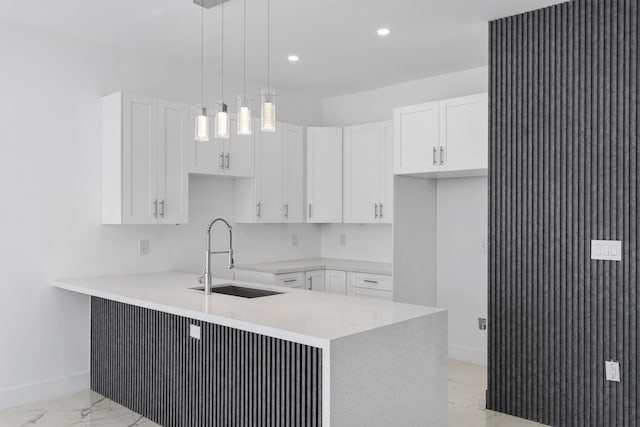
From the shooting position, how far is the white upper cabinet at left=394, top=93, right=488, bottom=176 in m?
3.84

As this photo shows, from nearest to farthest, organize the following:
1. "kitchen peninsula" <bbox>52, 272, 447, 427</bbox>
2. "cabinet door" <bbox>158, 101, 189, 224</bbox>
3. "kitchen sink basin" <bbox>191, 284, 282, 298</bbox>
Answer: "kitchen peninsula" <bbox>52, 272, 447, 427</bbox> → "kitchen sink basin" <bbox>191, 284, 282, 298</bbox> → "cabinet door" <bbox>158, 101, 189, 224</bbox>

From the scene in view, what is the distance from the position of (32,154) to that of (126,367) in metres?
1.66

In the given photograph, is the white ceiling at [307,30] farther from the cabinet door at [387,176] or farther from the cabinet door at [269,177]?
the cabinet door at [269,177]

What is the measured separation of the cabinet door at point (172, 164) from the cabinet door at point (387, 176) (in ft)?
5.97

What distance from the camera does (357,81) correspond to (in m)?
5.05

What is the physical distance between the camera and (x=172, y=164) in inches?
162

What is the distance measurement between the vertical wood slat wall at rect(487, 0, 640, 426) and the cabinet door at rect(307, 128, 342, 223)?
1.97m

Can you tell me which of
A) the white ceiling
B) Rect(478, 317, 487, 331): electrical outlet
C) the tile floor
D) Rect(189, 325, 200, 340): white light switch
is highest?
the white ceiling

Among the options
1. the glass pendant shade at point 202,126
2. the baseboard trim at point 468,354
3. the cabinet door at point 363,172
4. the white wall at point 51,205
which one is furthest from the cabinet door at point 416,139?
the white wall at point 51,205

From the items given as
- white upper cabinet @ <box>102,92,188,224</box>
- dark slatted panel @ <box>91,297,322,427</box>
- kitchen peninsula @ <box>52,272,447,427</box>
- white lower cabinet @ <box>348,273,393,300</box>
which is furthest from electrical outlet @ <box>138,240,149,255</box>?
white lower cabinet @ <box>348,273,393,300</box>

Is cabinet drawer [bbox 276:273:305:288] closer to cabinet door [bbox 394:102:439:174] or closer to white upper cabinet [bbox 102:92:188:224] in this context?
white upper cabinet [bbox 102:92:188:224]

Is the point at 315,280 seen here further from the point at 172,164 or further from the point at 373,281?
the point at 172,164

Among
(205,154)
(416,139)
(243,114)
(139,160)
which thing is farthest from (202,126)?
(416,139)

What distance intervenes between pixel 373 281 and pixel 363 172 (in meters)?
1.09
